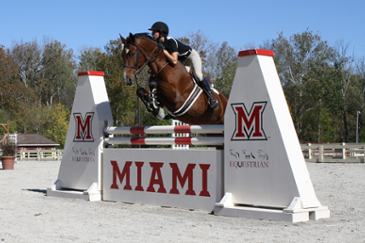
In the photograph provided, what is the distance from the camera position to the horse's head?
5301 millimetres

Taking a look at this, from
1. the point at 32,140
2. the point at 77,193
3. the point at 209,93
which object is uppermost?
the point at 209,93

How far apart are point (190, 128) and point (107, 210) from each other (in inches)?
62.7

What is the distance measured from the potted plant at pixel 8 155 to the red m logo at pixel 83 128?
1026cm

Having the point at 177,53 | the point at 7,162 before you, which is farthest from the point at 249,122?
the point at 7,162

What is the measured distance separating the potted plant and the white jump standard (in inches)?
406

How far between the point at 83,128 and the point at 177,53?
239 cm

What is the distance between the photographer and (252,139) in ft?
16.1

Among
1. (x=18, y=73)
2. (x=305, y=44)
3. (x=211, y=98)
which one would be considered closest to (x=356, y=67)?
(x=305, y=44)

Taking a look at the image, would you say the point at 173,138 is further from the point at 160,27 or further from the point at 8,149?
the point at 8,149

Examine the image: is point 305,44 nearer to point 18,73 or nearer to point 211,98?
point 18,73

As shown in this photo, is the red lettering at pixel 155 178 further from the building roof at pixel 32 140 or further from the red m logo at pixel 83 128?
the building roof at pixel 32 140

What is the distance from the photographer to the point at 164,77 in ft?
17.9

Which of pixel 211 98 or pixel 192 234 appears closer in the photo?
pixel 192 234

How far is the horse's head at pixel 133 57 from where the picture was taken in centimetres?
530
